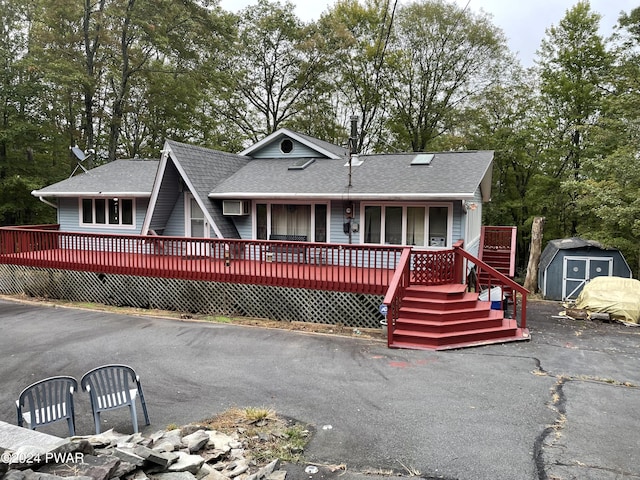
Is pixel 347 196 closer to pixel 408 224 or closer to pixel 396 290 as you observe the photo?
pixel 408 224

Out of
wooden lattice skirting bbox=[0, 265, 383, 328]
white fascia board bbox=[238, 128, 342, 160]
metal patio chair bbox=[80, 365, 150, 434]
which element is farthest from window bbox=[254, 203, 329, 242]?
metal patio chair bbox=[80, 365, 150, 434]

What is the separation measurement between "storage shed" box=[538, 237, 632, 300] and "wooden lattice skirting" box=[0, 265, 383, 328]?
11.9 m

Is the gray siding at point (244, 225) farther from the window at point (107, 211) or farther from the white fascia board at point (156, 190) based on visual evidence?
the window at point (107, 211)

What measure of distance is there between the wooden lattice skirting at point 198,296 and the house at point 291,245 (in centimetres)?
3

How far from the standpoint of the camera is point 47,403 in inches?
196

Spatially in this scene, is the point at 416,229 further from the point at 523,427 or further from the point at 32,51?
the point at 32,51

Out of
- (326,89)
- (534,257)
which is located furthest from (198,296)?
(326,89)

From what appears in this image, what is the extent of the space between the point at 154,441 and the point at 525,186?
2746cm

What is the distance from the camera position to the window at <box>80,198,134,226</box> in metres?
16.6

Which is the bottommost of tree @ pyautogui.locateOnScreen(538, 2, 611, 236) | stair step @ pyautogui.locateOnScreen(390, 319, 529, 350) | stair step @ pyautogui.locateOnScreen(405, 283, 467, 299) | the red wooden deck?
stair step @ pyautogui.locateOnScreen(390, 319, 529, 350)

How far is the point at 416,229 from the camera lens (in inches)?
508

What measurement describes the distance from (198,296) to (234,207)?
11.0 feet

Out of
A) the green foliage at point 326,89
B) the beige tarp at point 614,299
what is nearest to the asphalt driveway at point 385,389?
the beige tarp at point 614,299

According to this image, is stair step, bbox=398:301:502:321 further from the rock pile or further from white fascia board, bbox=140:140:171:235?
white fascia board, bbox=140:140:171:235
